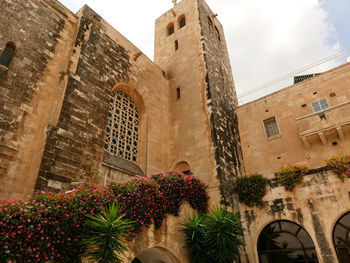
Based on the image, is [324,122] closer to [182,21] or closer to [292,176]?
[292,176]

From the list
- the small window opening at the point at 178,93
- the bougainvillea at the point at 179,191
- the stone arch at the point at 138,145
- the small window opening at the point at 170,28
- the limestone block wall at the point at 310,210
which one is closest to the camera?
the limestone block wall at the point at 310,210

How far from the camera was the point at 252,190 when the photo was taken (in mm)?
9875

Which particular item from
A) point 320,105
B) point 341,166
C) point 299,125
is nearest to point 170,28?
point 320,105

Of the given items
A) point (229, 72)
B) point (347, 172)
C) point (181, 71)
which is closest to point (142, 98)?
point (181, 71)

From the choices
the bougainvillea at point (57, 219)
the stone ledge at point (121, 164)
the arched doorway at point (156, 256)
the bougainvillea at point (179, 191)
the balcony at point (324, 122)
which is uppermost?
the balcony at point (324, 122)

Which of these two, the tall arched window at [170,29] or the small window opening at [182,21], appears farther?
the tall arched window at [170,29]

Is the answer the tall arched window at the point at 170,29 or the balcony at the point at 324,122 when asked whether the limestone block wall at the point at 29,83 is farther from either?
the balcony at the point at 324,122

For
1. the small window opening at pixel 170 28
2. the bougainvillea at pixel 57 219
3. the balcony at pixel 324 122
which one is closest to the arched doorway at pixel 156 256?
the bougainvillea at pixel 57 219

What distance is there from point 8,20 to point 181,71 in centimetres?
892

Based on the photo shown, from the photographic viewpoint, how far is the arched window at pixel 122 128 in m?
10.6

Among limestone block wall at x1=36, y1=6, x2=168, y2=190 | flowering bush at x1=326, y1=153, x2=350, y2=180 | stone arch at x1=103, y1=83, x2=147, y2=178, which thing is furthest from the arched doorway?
flowering bush at x1=326, y1=153, x2=350, y2=180

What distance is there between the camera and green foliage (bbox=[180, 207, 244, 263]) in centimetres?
760

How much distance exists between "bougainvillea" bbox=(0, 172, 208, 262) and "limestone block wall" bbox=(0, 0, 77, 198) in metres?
2.26

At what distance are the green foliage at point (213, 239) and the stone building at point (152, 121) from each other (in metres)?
0.50
